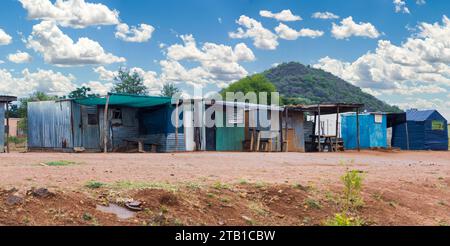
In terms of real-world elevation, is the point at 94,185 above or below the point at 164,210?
above

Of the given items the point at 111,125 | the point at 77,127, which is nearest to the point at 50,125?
the point at 77,127

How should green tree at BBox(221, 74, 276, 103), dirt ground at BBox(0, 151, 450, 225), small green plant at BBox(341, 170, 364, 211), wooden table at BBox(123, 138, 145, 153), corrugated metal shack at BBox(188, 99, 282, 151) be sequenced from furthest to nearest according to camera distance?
green tree at BBox(221, 74, 276, 103) < corrugated metal shack at BBox(188, 99, 282, 151) < wooden table at BBox(123, 138, 145, 153) < small green plant at BBox(341, 170, 364, 211) < dirt ground at BBox(0, 151, 450, 225)

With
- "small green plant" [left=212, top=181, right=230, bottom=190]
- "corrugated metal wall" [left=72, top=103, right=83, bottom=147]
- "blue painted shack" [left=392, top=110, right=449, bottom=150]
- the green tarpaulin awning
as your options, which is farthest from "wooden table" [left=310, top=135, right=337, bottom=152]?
"small green plant" [left=212, top=181, right=230, bottom=190]

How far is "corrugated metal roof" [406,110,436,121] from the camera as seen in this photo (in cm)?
3269

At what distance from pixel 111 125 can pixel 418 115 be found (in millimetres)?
19605

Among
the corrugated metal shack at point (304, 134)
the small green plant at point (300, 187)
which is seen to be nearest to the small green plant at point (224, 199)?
the small green plant at point (300, 187)

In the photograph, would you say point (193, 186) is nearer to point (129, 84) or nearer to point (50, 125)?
point (50, 125)

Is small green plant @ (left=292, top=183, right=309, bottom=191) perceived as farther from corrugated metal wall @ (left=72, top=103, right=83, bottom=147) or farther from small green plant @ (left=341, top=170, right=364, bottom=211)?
corrugated metal wall @ (left=72, top=103, right=83, bottom=147)

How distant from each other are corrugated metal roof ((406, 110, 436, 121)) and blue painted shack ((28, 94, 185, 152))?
16267 millimetres

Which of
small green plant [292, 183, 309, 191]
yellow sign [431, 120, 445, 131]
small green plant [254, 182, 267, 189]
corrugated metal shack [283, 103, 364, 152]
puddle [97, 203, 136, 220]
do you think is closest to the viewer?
puddle [97, 203, 136, 220]

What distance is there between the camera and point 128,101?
859 inches

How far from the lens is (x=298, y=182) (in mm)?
10070
